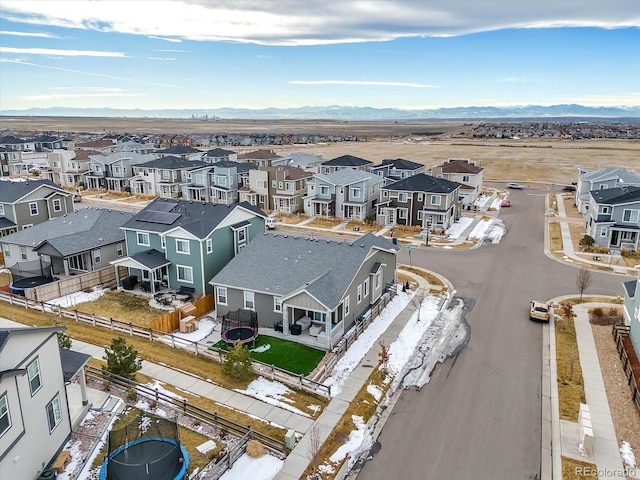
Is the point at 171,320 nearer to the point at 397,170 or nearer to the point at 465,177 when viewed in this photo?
the point at 397,170

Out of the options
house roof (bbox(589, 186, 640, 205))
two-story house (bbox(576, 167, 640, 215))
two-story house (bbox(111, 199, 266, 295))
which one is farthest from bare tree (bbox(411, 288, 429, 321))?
two-story house (bbox(576, 167, 640, 215))

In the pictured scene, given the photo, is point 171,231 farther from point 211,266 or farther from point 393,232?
point 393,232

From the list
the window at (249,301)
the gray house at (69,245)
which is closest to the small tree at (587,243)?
the window at (249,301)

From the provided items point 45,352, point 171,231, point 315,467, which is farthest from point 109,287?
point 315,467

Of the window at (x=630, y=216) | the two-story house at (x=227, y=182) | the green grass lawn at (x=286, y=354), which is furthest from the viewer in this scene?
the two-story house at (x=227, y=182)

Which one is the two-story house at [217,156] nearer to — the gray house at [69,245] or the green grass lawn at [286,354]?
the gray house at [69,245]

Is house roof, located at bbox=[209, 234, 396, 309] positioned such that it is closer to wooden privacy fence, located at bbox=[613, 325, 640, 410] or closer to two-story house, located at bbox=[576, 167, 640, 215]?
wooden privacy fence, located at bbox=[613, 325, 640, 410]
